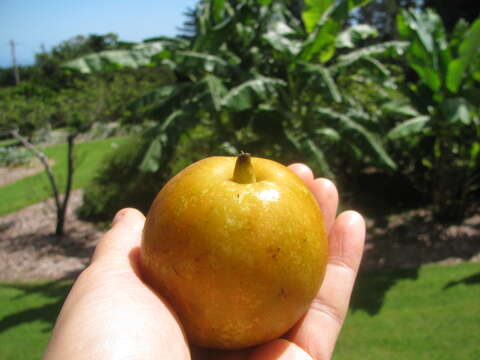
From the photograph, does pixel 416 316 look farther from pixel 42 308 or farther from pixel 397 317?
pixel 42 308

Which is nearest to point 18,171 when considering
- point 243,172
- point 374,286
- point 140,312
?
Result: point 374,286

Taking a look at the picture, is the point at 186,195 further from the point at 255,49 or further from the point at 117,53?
the point at 255,49

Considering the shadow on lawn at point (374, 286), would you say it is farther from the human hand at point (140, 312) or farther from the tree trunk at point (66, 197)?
the tree trunk at point (66, 197)

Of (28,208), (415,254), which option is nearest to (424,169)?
(415,254)

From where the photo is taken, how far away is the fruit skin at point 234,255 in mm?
1759

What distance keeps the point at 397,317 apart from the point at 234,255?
4324 mm

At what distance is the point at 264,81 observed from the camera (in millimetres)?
6480

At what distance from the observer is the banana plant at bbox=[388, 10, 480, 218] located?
6.51 meters

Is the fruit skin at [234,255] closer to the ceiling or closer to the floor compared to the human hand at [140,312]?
closer to the ceiling

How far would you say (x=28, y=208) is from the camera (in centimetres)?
1322

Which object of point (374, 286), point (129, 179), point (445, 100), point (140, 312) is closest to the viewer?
point (140, 312)

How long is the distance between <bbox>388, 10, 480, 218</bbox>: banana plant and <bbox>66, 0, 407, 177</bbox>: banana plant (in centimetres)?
53

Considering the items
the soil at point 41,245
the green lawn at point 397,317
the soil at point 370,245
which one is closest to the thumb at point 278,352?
the green lawn at point 397,317

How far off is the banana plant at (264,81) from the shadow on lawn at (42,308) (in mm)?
2678
